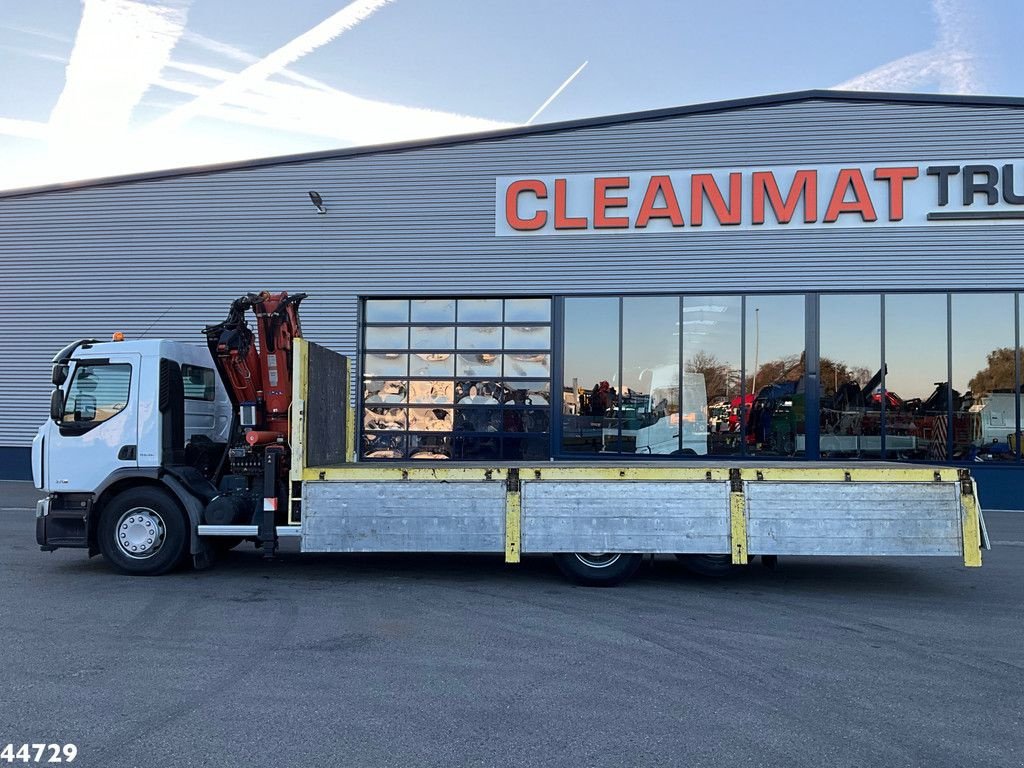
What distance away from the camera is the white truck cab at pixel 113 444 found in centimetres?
813

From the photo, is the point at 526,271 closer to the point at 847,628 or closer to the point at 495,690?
the point at 847,628

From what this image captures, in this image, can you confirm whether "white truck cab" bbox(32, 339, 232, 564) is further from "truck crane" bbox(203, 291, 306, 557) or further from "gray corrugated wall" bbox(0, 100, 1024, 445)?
"gray corrugated wall" bbox(0, 100, 1024, 445)

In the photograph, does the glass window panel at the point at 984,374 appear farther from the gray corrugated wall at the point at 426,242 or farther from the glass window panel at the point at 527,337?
the glass window panel at the point at 527,337

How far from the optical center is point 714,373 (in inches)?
606

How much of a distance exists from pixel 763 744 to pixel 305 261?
14609mm

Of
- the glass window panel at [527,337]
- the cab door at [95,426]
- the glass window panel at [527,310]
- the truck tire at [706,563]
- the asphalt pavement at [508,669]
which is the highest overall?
the glass window panel at [527,310]

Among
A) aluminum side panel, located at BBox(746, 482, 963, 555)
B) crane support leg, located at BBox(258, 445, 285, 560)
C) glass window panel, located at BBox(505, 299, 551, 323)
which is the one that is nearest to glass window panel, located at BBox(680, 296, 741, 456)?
glass window panel, located at BBox(505, 299, 551, 323)

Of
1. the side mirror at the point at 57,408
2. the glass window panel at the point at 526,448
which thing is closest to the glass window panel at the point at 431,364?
the glass window panel at the point at 526,448

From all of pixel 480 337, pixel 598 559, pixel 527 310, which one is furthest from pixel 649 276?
pixel 598 559

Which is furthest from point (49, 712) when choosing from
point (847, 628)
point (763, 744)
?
point (847, 628)

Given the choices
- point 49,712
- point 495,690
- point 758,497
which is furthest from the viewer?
point 758,497

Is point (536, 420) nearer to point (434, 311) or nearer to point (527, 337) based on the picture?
point (527, 337)

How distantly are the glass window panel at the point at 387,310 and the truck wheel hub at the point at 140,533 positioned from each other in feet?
29.4

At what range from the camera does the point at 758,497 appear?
7426mm
